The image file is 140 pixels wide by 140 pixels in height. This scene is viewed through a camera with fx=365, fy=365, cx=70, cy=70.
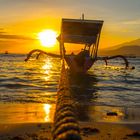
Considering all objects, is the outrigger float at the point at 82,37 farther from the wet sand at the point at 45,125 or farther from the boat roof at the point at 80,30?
the wet sand at the point at 45,125

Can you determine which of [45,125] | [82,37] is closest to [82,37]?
[82,37]

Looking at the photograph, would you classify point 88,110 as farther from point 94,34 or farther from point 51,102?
point 94,34

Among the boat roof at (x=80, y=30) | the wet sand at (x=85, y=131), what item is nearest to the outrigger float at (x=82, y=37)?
the boat roof at (x=80, y=30)

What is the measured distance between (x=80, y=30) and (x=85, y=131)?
76.8ft

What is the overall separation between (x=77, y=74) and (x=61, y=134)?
31.9 m

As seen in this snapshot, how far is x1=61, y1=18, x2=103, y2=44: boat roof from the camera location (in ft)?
100

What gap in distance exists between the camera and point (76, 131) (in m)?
1.91

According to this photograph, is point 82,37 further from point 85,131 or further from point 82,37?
point 85,131

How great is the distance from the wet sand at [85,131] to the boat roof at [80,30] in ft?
69.0

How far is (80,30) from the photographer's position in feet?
104

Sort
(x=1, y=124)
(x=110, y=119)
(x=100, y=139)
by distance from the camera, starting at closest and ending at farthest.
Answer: (x=100, y=139)
(x=1, y=124)
(x=110, y=119)

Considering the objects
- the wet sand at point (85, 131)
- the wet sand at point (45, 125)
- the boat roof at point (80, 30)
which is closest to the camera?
the wet sand at point (85, 131)

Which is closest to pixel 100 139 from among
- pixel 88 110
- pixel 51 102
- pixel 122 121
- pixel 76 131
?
pixel 122 121

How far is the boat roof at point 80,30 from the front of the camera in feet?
100
